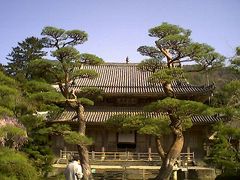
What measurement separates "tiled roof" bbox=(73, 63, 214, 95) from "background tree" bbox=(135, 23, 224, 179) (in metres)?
8.60

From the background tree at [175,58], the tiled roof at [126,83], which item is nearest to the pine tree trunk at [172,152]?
the background tree at [175,58]

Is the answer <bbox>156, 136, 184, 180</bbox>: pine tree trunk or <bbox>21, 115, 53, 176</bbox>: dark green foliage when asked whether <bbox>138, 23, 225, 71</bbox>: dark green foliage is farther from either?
<bbox>21, 115, 53, 176</bbox>: dark green foliage

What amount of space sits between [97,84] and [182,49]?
12791 millimetres

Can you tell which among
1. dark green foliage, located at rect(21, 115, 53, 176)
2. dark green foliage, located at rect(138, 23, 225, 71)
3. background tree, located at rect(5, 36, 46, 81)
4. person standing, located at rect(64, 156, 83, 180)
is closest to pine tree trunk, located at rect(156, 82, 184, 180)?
dark green foliage, located at rect(138, 23, 225, 71)

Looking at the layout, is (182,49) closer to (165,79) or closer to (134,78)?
(165,79)

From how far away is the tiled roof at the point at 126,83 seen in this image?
1087 inches

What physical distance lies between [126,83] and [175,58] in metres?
11.4

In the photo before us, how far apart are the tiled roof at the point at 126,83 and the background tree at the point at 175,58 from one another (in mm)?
8595

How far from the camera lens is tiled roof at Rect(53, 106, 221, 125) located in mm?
25922

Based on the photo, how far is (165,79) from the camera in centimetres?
1747

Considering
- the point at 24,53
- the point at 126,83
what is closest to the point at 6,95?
the point at 126,83

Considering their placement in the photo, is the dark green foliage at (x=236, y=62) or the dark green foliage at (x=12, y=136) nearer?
the dark green foliage at (x=12, y=136)

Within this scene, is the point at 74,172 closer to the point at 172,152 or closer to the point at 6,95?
the point at 6,95

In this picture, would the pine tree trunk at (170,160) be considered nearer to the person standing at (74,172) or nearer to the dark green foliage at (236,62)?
the dark green foliage at (236,62)
